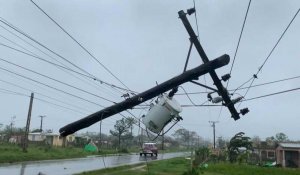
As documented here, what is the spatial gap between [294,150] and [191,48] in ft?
164

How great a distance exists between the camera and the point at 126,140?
12112 centimetres

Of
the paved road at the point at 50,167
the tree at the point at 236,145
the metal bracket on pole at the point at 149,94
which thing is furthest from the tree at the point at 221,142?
the metal bracket on pole at the point at 149,94

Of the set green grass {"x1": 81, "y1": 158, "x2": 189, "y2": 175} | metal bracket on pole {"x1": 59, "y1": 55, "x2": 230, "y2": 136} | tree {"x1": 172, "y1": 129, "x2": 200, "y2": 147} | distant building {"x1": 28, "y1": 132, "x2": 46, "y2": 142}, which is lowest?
green grass {"x1": 81, "y1": 158, "x2": 189, "y2": 175}

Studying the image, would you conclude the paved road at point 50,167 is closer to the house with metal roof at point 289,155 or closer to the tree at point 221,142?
the house with metal roof at point 289,155

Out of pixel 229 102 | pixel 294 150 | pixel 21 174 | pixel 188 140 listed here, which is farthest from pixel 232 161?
pixel 188 140

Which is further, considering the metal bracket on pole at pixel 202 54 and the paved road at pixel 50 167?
the paved road at pixel 50 167

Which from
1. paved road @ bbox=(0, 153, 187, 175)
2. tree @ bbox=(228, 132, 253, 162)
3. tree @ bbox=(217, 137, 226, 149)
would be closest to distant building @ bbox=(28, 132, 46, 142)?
tree @ bbox=(217, 137, 226, 149)

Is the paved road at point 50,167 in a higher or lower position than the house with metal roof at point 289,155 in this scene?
lower

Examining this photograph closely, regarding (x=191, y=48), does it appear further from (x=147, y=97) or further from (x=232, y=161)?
(x=232, y=161)

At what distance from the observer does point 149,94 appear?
464 inches

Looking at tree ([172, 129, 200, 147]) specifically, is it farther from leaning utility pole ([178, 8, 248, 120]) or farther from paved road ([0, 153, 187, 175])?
leaning utility pole ([178, 8, 248, 120])

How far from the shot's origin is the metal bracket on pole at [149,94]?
11370 millimetres

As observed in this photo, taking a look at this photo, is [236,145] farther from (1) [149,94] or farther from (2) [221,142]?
(2) [221,142]

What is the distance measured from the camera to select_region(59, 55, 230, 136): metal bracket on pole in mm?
11370
